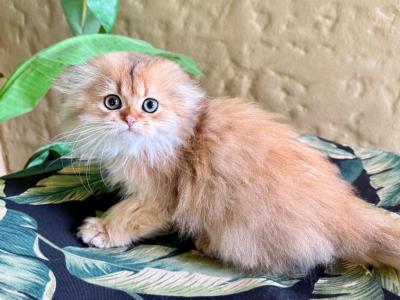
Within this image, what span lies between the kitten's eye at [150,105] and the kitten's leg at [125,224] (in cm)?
14

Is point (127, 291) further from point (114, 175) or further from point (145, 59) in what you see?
point (145, 59)

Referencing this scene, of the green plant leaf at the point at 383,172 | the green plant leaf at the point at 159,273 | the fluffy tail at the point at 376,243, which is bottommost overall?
the green plant leaf at the point at 159,273

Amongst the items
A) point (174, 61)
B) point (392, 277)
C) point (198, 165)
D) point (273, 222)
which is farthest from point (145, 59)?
point (392, 277)

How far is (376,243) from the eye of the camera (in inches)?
25.7

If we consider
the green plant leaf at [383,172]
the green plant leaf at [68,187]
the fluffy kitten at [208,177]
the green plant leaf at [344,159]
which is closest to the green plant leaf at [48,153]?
the green plant leaf at [68,187]

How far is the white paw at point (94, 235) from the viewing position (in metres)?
0.70

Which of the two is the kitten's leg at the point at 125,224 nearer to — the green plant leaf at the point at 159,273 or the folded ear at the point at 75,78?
the green plant leaf at the point at 159,273

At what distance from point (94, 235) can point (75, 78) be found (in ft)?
0.76

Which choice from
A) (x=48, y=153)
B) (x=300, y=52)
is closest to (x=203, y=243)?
(x=48, y=153)

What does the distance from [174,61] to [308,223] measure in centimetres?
32

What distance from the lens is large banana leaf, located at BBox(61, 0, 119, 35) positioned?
0.83 m

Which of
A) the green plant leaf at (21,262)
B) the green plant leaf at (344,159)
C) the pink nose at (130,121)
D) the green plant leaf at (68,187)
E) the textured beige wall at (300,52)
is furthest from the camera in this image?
the textured beige wall at (300,52)

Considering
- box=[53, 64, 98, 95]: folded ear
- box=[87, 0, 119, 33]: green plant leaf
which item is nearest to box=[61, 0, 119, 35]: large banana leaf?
box=[87, 0, 119, 33]: green plant leaf

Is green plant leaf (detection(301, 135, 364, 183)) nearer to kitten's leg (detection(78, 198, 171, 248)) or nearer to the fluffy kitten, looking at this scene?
the fluffy kitten
